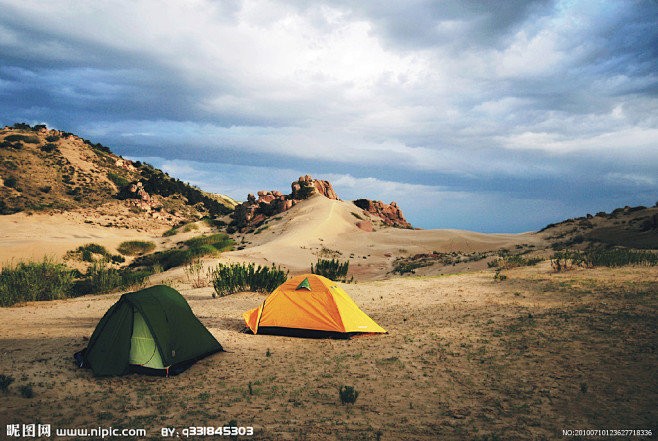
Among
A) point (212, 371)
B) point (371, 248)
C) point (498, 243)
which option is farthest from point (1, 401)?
point (498, 243)

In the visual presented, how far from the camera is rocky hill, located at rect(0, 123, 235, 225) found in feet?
151

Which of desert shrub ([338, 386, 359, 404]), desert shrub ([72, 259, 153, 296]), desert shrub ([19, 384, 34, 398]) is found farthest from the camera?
desert shrub ([72, 259, 153, 296])

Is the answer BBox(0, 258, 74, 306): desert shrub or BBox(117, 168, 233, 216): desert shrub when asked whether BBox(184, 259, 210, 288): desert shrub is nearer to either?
BBox(0, 258, 74, 306): desert shrub

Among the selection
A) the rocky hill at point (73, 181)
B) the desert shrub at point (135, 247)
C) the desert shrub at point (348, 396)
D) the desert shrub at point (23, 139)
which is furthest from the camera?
the desert shrub at point (23, 139)

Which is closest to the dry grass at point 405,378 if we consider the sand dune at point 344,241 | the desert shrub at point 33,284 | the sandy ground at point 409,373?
the sandy ground at point 409,373

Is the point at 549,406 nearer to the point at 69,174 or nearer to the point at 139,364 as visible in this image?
the point at 139,364

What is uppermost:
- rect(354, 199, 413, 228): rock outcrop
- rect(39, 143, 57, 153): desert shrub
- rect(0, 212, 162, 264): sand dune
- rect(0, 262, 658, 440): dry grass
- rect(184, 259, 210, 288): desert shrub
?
rect(39, 143, 57, 153): desert shrub

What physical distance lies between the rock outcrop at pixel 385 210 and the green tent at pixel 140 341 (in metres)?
49.1

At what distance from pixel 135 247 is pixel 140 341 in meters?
30.8

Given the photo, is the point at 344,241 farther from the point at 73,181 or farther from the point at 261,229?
the point at 73,181

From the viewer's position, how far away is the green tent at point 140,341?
20.8ft

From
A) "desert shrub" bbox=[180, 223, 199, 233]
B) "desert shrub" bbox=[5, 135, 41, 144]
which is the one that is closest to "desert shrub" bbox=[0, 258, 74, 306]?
"desert shrub" bbox=[180, 223, 199, 233]

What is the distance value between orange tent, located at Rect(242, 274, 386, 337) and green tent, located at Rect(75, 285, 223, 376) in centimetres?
249

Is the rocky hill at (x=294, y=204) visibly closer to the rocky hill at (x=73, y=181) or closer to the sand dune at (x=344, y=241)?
the sand dune at (x=344, y=241)
